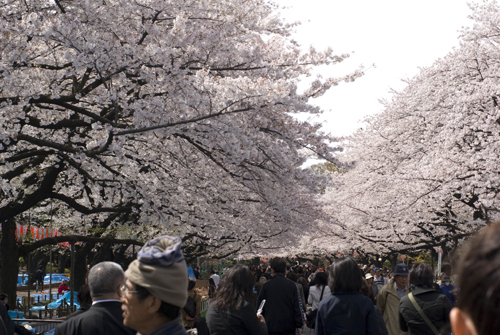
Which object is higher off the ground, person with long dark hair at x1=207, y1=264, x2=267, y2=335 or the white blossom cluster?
the white blossom cluster

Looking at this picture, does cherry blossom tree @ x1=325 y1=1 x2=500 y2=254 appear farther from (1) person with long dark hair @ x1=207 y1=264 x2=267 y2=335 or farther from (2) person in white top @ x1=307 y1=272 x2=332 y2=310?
(1) person with long dark hair @ x1=207 y1=264 x2=267 y2=335

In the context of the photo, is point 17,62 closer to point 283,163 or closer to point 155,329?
point 283,163

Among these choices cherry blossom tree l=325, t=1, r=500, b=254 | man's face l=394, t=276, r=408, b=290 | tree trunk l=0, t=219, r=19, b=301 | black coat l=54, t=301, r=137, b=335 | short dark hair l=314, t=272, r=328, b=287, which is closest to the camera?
black coat l=54, t=301, r=137, b=335

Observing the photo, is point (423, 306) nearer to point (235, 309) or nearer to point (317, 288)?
point (235, 309)

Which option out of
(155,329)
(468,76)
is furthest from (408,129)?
(155,329)

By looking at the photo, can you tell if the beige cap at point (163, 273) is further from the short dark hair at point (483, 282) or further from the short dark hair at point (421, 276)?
the short dark hair at point (421, 276)

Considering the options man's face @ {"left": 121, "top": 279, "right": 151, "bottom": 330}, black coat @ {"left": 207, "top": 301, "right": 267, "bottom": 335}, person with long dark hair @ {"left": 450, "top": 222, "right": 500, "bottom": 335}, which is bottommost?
black coat @ {"left": 207, "top": 301, "right": 267, "bottom": 335}

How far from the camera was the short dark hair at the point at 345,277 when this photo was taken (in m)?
4.79

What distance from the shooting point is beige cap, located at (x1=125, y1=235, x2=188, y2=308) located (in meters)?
2.48

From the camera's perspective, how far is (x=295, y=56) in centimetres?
1018

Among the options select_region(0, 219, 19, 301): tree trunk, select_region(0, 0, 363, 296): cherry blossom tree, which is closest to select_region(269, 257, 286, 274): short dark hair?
select_region(0, 0, 363, 296): cherry blossom tree

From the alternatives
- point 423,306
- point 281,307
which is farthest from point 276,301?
point 423,306

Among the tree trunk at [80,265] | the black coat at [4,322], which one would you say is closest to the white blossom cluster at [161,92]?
the black coat at [4,322]

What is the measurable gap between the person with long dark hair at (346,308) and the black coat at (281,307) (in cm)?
151
